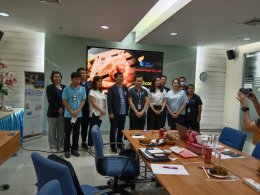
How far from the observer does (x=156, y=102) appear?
4621 millimetres

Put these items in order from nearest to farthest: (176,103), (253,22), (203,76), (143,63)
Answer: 1. (253,22)
2. (176,103)
3. (143,63)
4. (203,76)

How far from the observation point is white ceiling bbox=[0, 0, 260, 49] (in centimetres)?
332

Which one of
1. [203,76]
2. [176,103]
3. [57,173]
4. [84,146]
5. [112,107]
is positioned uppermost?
[203,76]

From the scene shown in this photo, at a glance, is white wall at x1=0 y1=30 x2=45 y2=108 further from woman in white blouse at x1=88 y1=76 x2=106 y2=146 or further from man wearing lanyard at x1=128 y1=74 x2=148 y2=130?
man wearing lanyard at x1=128 y1=74 x2=148 y2=130

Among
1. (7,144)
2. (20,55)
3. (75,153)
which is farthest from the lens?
(20,55)

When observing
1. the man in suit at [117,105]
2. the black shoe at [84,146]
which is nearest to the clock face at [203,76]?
the man in suit at [117,105]

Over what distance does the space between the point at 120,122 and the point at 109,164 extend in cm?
197

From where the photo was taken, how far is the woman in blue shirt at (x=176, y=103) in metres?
4.55

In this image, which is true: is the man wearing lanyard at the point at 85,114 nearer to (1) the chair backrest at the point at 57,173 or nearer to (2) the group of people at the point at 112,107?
(2) the group of people at the point at 112,107

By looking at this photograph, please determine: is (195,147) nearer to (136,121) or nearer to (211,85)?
(136,121)

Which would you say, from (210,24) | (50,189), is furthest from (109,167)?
(210,24)

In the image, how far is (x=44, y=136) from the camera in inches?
221

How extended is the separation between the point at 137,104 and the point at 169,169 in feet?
8.76

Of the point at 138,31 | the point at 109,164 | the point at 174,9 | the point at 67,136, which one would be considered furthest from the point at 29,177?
the point at 138,31
